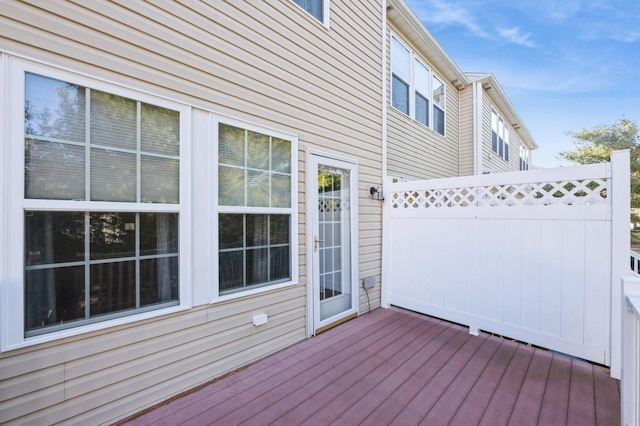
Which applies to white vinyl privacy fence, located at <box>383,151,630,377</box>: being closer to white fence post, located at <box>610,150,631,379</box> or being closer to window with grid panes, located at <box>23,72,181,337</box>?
white fence post, located at <box>610,150,631,379</box>

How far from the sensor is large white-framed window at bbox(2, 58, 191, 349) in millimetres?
1588

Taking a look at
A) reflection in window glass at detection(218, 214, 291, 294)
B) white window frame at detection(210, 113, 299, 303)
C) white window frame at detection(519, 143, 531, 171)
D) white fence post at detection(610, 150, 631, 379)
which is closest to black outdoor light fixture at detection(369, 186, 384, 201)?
white window frame at detection(210, 113, 299, 303)

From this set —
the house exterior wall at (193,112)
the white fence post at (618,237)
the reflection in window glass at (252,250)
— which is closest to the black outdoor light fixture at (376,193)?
the house exterior wall at (193,112)

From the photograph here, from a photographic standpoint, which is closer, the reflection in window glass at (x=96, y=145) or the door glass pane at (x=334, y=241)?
the reflection in window glass at (x=96, y=145)

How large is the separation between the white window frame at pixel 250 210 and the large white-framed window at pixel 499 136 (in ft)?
27.9

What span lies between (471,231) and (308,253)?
6.53 feet

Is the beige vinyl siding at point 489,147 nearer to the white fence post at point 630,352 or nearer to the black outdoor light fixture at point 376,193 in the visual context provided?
the black outdoor light fixture at point 376,193

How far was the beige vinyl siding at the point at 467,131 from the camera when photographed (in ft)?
26.0

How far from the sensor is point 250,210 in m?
2.69

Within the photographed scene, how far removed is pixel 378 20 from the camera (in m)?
4.46

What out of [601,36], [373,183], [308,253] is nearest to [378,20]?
[373,183]

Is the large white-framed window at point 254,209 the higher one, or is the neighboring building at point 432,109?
the neighboring building at point 432,109

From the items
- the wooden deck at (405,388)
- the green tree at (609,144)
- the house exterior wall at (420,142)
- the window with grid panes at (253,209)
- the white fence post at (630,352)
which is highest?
the green tree at (609,144)

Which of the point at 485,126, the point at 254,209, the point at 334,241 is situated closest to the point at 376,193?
the point at 334,241
